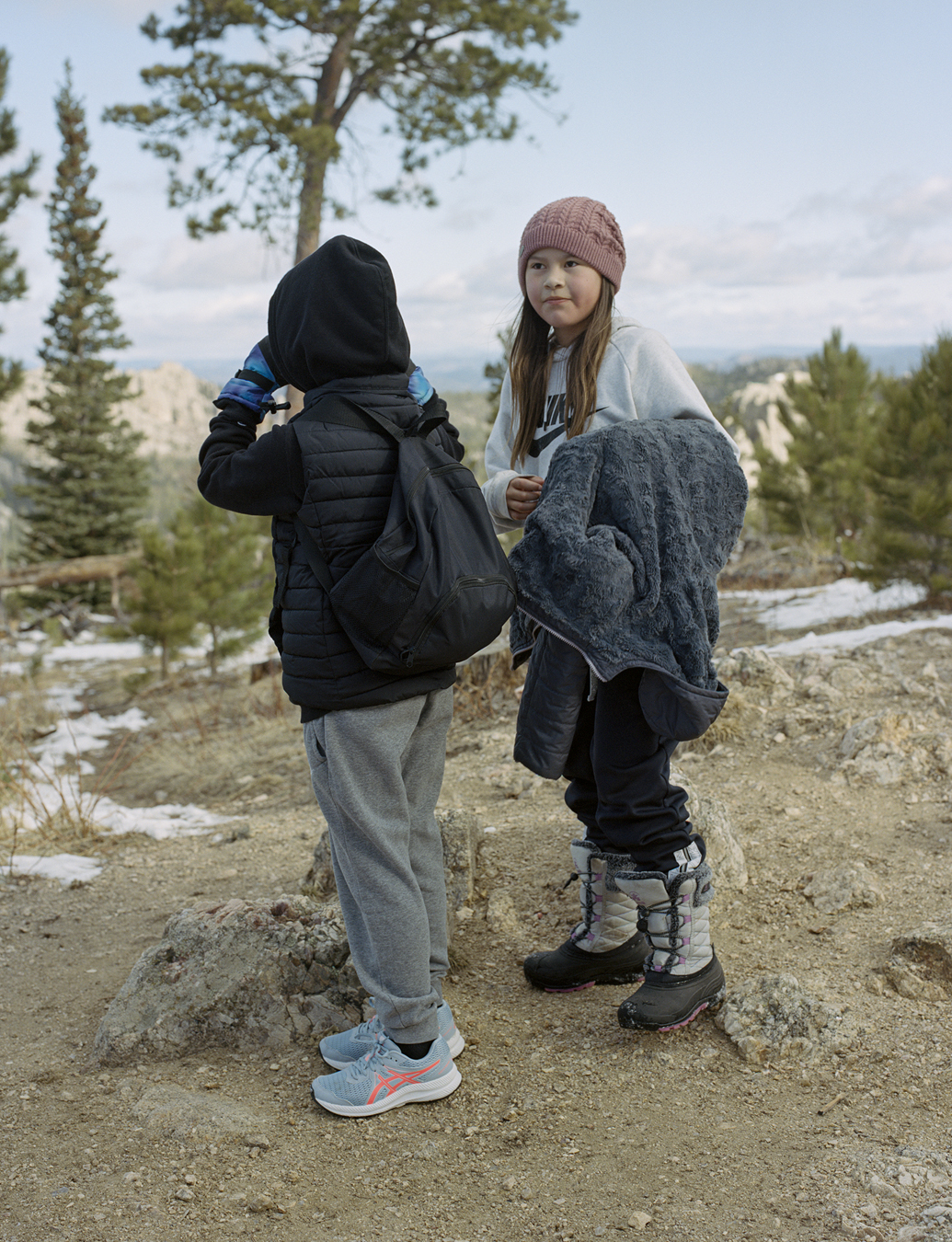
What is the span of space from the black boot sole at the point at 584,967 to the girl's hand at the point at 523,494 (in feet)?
3.73

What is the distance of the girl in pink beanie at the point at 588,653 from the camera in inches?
78.4

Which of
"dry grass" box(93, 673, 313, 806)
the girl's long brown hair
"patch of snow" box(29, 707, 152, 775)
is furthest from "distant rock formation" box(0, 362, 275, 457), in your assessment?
the girl's long brown hair

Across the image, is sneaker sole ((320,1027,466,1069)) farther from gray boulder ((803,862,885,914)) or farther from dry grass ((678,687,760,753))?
dry grass ((678,687,760,753))

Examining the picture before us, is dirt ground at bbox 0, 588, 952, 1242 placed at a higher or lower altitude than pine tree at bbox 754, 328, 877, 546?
lower

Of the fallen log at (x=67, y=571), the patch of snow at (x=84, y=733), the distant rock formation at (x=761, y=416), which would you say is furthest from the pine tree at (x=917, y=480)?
the fallen log at (x=67, y=571)

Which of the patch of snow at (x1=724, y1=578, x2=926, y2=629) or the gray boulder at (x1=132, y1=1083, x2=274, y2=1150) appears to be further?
the patch of snow at (x1=724, y1=578, x2=926, y2=629)

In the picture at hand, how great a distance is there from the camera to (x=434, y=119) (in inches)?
418

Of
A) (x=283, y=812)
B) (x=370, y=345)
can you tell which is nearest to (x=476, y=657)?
(x=283, y=812)

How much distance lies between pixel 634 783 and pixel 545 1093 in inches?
26.9

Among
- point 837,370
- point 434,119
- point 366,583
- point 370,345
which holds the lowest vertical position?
point 366,583

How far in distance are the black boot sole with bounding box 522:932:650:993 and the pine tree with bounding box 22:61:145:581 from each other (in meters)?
20.4

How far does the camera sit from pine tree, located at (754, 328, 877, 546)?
43.4 feet

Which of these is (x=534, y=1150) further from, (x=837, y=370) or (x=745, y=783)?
(x=837, y=370)

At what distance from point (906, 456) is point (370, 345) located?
7.34 m
